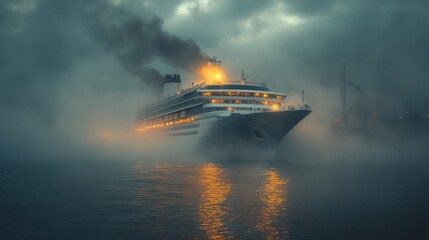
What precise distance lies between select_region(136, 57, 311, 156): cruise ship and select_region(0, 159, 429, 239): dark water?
3061cm

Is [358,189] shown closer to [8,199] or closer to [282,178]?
[282,178]

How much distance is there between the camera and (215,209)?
87.7 ft

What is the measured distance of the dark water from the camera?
2094 centimetres

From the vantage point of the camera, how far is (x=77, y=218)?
24219 millimetres

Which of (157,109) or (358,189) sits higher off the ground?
(157,109)

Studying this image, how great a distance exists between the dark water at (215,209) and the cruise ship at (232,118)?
30612 mm

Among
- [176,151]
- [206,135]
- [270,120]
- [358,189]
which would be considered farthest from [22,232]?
[176,151]

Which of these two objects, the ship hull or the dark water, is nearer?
the dark water

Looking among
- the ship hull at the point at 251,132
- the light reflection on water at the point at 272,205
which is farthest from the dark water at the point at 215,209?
the ship hull at the point at 251,132

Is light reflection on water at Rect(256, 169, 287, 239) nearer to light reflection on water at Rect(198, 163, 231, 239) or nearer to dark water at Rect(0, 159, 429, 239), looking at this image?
dark water at Rect(0, 159, 429, 239)

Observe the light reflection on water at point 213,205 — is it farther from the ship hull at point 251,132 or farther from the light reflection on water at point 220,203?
the ship hull at point 251,132

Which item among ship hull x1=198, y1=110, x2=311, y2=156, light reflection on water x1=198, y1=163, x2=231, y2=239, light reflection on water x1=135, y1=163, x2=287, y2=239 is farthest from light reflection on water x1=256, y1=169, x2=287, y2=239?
ship hull x1=198, y1=110, x2=311, y2=156

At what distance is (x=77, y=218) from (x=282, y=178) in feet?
84.0

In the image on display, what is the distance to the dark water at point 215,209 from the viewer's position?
20938 millimetres
